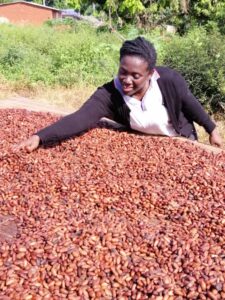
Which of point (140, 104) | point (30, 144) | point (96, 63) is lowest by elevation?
point (96, 63)

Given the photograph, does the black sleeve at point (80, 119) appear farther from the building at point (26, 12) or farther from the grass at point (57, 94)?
the building at point (26, 12)

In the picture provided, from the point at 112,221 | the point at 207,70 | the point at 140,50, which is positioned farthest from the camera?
the point at 207,70

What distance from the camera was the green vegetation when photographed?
24.1ft

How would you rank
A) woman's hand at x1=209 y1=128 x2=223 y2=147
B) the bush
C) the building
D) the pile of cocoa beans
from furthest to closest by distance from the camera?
1. the building
2. the bush
3. woman's hand at x1=209 y1=128 x2=223 y2=147
4. the pile of cocoa beans

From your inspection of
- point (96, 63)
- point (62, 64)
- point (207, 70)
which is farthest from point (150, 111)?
point (62, 64)

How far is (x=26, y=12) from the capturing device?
39.2 m

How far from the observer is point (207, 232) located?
2.23 m

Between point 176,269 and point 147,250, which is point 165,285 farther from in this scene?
point 147,250

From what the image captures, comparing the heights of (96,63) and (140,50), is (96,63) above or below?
below

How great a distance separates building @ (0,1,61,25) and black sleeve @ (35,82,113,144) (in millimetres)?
36889

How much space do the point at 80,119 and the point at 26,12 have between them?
38.5m

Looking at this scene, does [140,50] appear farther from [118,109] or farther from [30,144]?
[30,144]

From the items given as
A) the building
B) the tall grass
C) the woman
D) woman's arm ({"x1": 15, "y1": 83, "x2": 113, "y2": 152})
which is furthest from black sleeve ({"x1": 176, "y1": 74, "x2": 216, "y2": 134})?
the building

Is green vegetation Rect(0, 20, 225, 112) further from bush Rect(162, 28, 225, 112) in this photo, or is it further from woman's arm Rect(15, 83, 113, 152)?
woman's arm Rect(15, 83, 113, 152)
